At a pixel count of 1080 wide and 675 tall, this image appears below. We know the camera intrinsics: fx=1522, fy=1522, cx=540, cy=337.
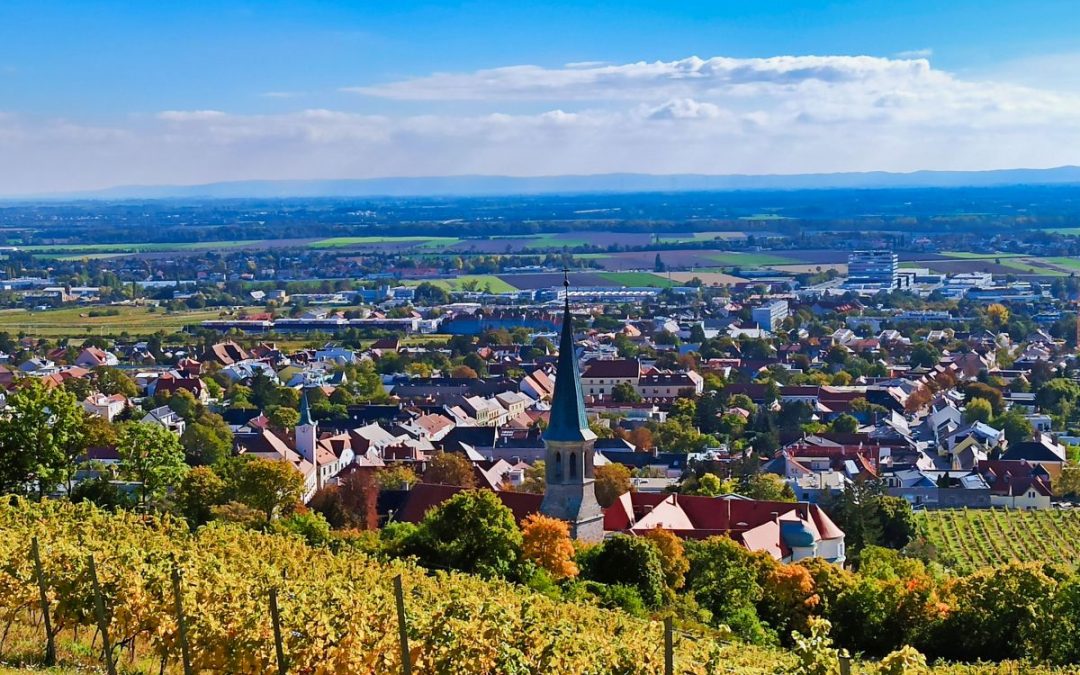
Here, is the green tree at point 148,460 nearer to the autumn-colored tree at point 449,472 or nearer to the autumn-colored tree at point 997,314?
the autumn-colored tree at point 449,472

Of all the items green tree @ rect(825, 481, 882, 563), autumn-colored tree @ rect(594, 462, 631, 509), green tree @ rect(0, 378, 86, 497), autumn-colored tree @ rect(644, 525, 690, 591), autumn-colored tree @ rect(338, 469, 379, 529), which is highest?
green tree @ rect(0, 378, 86, 497)

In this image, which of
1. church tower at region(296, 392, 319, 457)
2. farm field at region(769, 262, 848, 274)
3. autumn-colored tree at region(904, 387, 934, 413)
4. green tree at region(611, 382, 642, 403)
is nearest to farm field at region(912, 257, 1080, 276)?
farm field at region(769, 262, 848, 274)

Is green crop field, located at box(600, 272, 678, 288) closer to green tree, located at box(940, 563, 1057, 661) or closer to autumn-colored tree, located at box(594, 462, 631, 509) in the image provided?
autumn-colored tree, located at box(594, 462, 631, 509)

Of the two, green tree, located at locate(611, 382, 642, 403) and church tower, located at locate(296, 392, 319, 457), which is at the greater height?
church tower, located at locate(296, 392, 319, 457)

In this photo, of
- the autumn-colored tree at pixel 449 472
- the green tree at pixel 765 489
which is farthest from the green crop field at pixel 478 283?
the green tree at pixel 765 489

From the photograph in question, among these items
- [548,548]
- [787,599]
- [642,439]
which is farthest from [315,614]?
[642,439]

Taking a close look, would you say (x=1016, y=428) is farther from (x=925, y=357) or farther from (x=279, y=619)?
(x=279, y=619)
